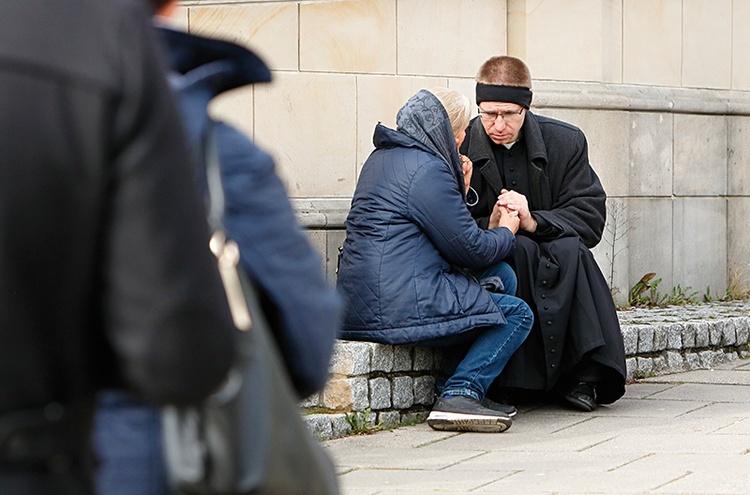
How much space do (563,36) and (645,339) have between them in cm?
240

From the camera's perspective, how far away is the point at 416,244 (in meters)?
6.32

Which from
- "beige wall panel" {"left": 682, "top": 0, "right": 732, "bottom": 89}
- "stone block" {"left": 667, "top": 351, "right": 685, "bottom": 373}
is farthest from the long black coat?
"beige wall panel" {"left": 682, "top": 0, "right": 732, "bottom": 89}

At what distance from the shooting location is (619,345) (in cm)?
675

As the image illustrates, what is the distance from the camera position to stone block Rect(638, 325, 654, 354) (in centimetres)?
789

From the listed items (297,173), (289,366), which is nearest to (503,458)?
(297,173)

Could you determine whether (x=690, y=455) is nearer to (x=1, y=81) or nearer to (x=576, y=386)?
(x=576, y=386)

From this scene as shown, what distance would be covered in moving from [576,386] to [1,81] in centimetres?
553

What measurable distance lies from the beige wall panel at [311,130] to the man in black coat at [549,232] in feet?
4.54

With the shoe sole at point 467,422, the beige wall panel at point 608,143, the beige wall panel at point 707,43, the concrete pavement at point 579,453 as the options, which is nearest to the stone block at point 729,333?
the concrete pavement at point 579,453

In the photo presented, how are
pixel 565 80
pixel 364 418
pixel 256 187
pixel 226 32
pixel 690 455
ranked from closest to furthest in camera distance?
pixel 256 187 < pixel 690 455 < pixel 364 418 < pixel 226 32 < pixel 565 80

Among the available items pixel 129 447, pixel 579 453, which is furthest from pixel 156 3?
pixel 579 453

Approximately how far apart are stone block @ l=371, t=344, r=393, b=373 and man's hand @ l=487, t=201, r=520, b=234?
830 mm

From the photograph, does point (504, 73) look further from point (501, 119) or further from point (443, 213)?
point (443, 213)

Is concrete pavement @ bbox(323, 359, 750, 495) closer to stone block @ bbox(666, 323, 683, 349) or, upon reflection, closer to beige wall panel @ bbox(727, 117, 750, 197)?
stone block @ bbox(666, 323, 683, 349)
